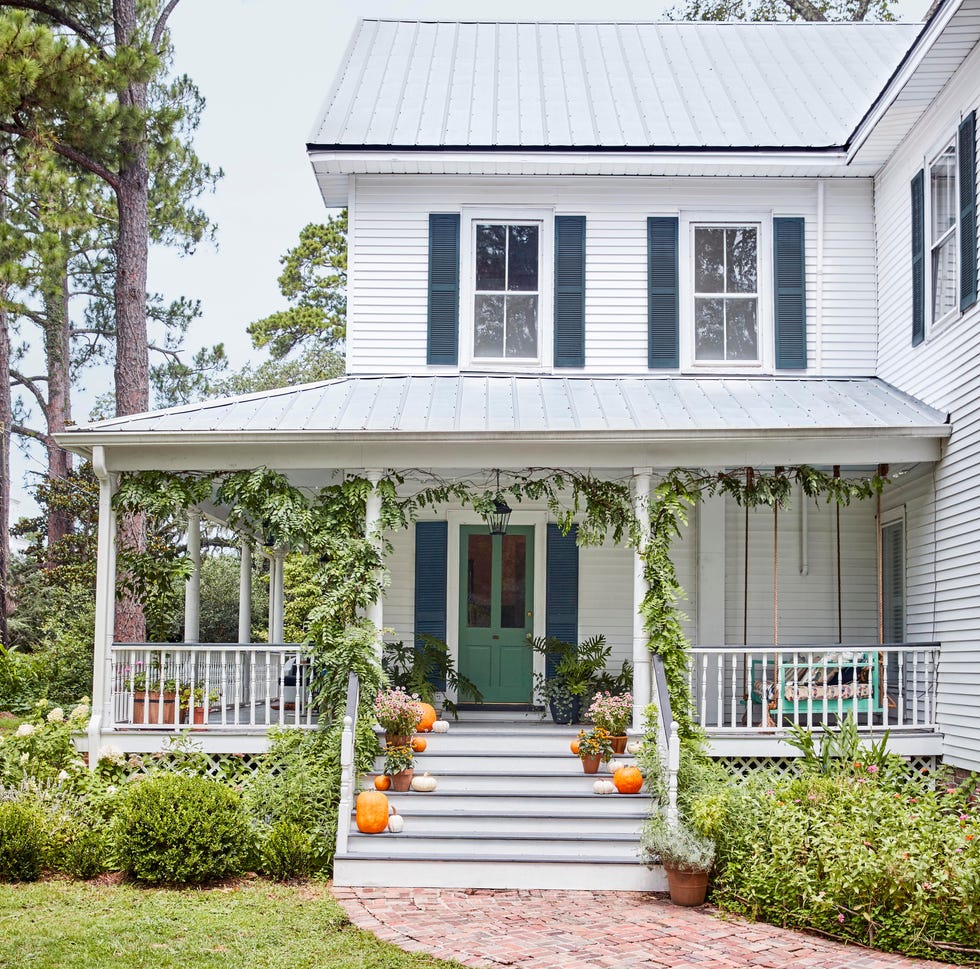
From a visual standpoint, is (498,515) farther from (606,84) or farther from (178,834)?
(606,84)

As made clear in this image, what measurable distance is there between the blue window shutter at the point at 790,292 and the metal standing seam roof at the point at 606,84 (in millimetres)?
948

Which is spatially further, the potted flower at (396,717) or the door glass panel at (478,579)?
the door glass panel at (478,579)

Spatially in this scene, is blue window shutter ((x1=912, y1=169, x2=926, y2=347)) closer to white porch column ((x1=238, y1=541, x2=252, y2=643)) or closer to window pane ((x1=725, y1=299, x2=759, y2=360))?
window pane ((x1=725, y1=299, x2=759, y2=360))

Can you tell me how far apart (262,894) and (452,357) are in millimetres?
6311

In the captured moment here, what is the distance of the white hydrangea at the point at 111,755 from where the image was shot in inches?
408

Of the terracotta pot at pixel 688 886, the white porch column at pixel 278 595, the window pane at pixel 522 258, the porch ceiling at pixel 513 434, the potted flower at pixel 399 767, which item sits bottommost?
the terracotta pot at pixel 688 886

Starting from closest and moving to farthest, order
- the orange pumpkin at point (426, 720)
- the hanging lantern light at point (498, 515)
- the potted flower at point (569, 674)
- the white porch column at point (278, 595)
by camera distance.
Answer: the hanging lantern light at point (498, 515)
the orange pumpkin at point (426, 720)
the potted flower at point (569, 674)
the white porch column at point (278, 595)

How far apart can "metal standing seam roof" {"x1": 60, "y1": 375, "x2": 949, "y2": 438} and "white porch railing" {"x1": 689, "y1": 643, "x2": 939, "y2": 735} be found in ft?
6.65

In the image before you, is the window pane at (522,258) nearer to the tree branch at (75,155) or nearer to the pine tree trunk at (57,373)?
the tree branch at (75,155)

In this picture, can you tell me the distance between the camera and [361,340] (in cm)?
1320

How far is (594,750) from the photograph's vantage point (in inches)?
419

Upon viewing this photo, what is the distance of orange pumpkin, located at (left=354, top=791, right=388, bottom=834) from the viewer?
31.4 feet

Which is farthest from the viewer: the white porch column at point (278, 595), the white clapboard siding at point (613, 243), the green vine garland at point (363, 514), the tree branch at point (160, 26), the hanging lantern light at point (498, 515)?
the tree branch at point (160, 26)

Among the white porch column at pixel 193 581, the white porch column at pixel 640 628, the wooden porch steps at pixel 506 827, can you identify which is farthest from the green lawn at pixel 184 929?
the white porch column at pixel 193 581
